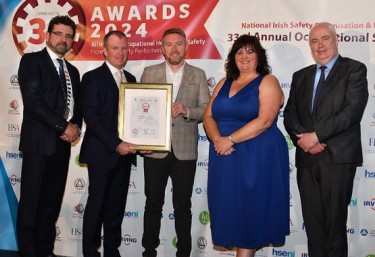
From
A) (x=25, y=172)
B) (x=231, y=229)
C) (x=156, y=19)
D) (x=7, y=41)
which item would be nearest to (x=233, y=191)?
(x=231, y=229)

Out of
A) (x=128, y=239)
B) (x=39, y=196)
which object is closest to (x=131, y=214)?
(x=128, y=239)

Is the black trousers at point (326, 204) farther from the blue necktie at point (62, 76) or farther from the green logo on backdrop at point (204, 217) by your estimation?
the blue necktie at point (62, 76)

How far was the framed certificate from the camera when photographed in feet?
10.7

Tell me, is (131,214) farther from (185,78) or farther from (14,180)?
(185,78)

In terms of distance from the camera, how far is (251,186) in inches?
115

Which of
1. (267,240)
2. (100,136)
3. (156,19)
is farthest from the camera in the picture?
(156,19)

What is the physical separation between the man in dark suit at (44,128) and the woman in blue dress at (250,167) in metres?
1.20

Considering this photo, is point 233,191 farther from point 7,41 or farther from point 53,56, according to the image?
point 7,41

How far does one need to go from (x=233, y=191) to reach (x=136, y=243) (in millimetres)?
1562

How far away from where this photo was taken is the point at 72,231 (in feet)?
14.1

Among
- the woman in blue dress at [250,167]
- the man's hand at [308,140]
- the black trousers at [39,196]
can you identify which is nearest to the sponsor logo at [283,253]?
the woman in blue dress at [250,167]

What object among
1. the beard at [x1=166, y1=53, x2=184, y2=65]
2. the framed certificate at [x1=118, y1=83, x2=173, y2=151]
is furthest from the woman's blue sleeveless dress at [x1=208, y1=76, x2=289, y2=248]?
the beard at [x1=166, y1=53, x2=184, y2=65]

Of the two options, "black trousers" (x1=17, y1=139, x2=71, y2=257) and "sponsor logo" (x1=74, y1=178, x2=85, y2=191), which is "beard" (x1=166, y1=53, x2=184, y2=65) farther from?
"sponsor logo" (x1=74, y1=178, x2=85, y2=191)

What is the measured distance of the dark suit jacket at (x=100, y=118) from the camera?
3272 millimetres
